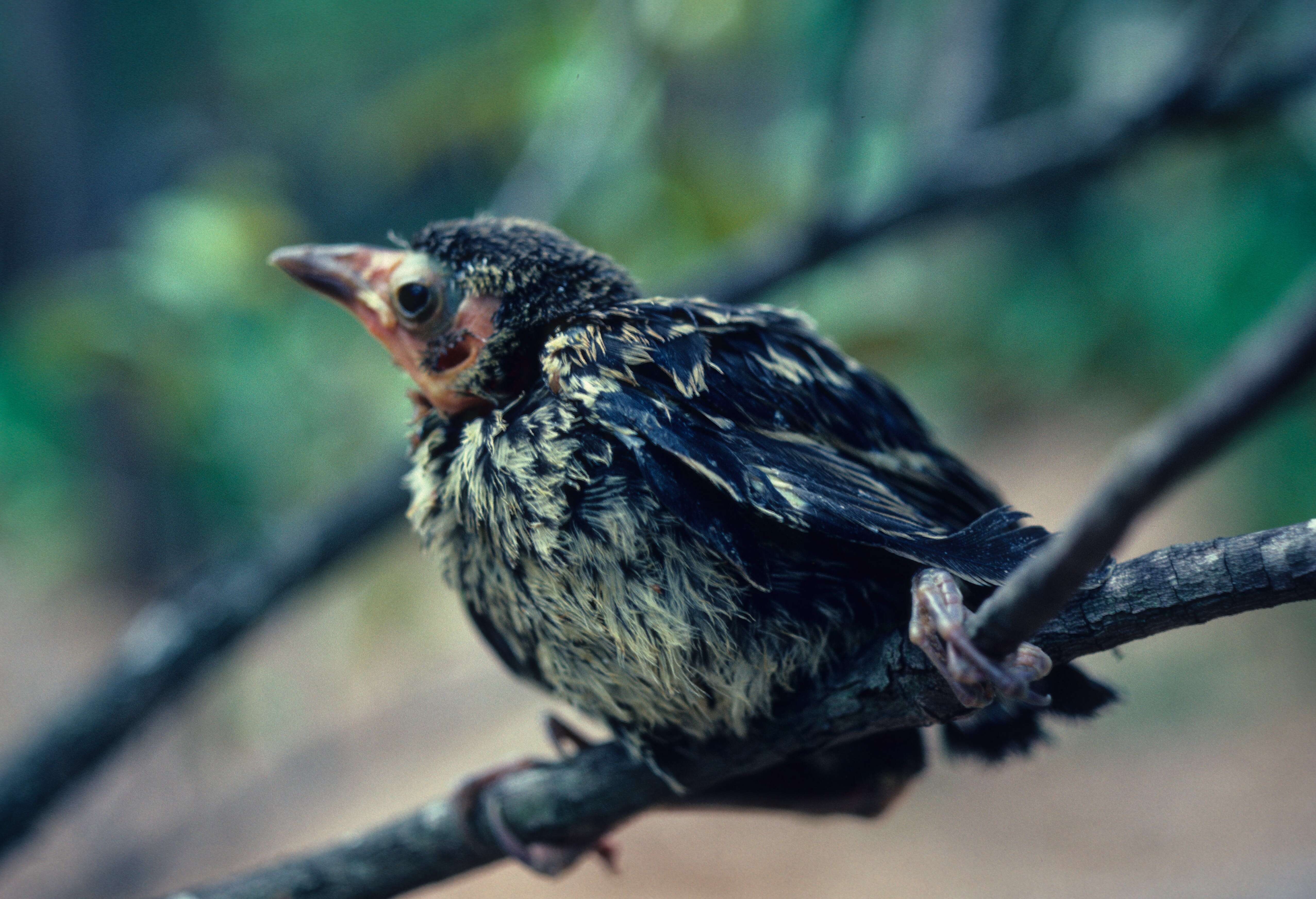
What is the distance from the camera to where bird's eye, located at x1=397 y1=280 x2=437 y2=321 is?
156 centimetres

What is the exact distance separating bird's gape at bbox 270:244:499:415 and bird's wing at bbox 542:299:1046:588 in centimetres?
18

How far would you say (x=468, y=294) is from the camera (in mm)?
1538

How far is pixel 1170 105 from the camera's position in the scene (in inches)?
101

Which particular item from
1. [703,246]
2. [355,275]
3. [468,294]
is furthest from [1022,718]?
[703,246]

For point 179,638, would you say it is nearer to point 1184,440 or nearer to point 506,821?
point 506,821

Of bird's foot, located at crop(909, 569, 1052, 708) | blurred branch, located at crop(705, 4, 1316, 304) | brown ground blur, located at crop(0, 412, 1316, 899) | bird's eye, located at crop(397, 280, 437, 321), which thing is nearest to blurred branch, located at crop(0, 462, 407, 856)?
brown ground blur, located at crop(0, 412, 1316, 899)

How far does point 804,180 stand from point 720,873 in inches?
117

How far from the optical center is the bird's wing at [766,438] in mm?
1180

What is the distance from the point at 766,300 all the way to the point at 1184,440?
2.58 m

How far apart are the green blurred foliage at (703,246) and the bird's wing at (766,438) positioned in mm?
1436

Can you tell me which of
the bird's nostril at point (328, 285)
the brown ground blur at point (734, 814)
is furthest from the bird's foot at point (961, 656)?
the brown ground blur at point (734, 814)

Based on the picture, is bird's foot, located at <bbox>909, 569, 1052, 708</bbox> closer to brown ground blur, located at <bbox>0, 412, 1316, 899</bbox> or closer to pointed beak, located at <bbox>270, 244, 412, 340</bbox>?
pointed beak, located at <bbox>270, 244, 412, 340</bbox>

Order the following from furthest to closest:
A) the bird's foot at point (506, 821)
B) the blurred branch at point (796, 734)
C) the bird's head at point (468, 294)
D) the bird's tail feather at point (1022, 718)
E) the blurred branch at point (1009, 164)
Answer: the blurred branch at point (1009, 164) → the bird's foot at point (506, 821) → the bird's head at point (468, 294) → the bird's tail feather at point (1022, 718) → the blurred branch at point (796, 734)

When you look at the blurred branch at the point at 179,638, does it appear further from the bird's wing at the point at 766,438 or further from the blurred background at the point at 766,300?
the bird's wing at the point at 766,438
